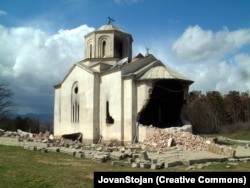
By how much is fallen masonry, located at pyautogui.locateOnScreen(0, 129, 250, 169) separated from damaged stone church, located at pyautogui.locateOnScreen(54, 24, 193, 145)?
8.21 feet

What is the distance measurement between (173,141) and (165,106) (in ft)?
27.0

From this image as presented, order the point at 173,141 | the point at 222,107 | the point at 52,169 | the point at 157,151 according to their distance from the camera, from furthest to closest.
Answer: the point at 222,107
the point at 173,141
the point at 157,151
the point at 52,169

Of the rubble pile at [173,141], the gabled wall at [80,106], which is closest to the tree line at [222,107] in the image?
the gabled wall at [80,106]

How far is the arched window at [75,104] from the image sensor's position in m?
31.5

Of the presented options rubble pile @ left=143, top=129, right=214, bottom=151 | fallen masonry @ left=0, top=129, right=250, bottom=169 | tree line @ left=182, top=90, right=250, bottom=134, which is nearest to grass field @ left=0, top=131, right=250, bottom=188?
fallen masonry @ left=0, top=129, right=250, bottom=169

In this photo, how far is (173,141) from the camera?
2294 cm

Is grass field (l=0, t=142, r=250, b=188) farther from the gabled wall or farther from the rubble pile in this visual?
the gabled wall

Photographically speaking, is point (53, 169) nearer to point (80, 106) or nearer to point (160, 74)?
point (160, 74)

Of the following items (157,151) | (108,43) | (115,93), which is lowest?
(157,151)

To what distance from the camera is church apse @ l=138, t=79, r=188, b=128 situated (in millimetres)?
29250

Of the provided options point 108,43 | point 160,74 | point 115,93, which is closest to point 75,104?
point 115,93

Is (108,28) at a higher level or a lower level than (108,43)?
higher

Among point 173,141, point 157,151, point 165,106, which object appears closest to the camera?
point 157,151

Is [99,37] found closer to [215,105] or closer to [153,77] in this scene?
[153,77]
